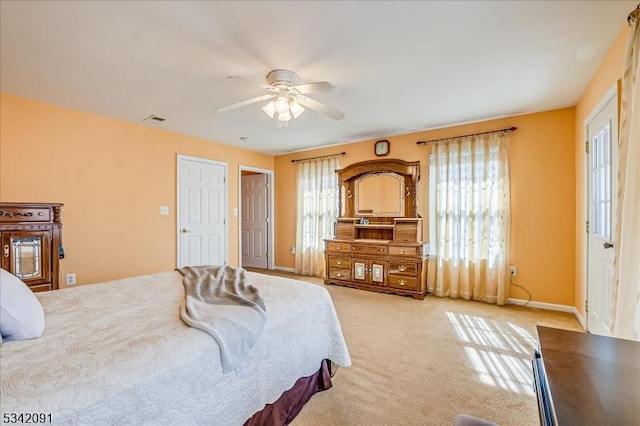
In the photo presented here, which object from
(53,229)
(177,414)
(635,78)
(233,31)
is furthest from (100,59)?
(635,78)

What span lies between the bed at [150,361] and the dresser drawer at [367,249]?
8.07 ft

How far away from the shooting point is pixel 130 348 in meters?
1.15

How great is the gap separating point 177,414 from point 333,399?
108cm

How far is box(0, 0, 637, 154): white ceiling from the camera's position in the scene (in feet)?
5.99

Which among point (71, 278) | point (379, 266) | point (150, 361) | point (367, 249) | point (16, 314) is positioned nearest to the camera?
point (150, 361)

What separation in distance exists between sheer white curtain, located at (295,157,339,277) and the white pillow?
424 cm

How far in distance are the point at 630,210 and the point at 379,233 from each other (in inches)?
132

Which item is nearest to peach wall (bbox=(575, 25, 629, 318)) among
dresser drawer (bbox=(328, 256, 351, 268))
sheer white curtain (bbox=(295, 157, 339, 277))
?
dresser drawer (bbox=(328, 256, 351, 268))

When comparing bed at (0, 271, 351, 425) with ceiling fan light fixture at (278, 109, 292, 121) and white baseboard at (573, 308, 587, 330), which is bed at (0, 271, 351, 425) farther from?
white baseboard at (573, 308, 587, 330)

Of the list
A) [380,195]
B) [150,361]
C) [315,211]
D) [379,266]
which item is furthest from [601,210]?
[315,211]

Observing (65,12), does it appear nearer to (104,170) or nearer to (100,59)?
(100,59)

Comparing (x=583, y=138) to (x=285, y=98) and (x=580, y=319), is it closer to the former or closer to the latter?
(x=580, y=319)

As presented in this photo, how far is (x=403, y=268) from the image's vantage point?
13.7 ft

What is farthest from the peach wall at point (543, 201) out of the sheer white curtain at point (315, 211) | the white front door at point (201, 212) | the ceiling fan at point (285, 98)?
the white front door at point (201, 212)
